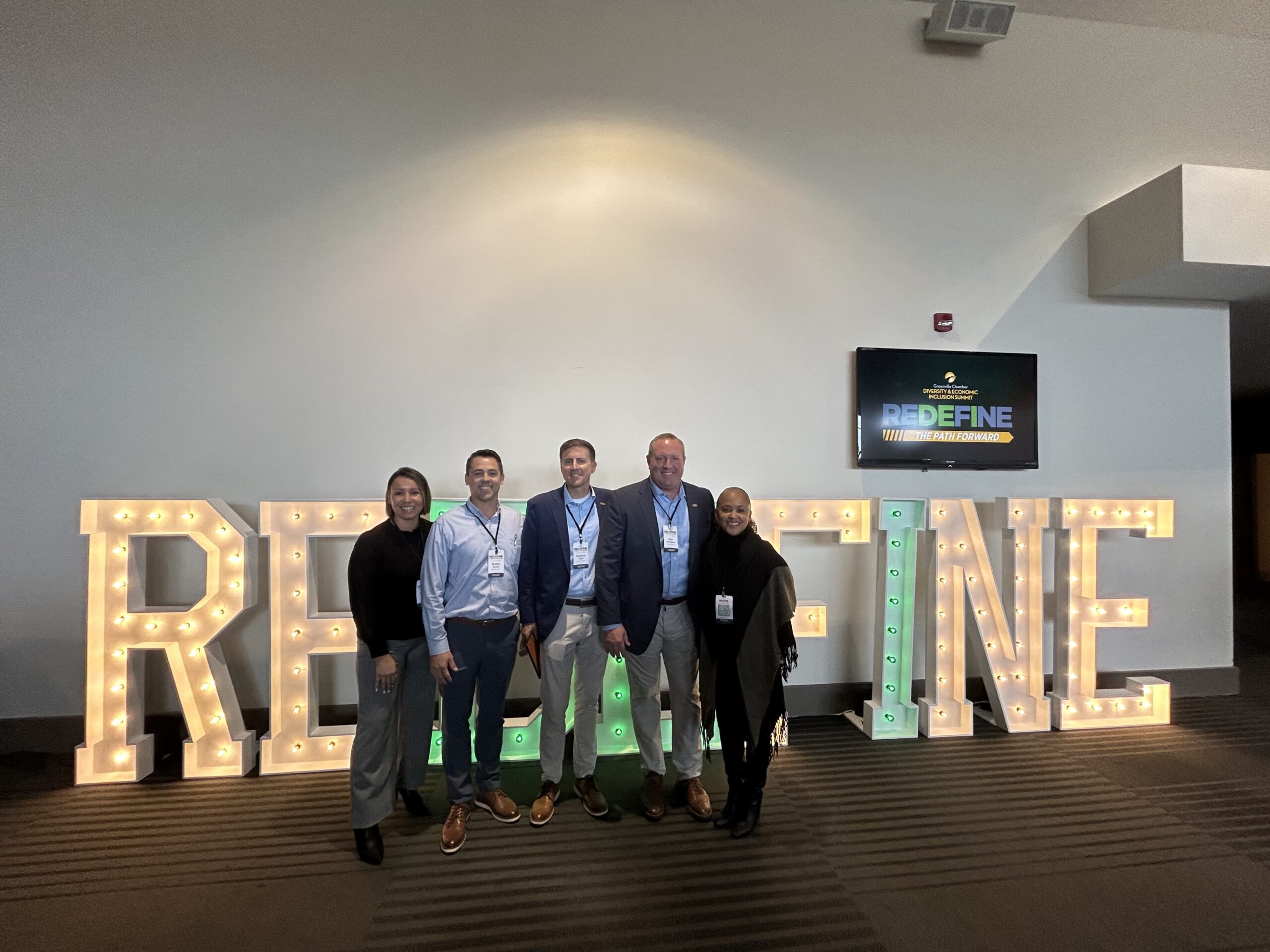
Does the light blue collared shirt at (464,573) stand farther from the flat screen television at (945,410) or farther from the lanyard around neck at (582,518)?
the flat screen television at (945,410)

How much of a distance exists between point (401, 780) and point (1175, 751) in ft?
13.3

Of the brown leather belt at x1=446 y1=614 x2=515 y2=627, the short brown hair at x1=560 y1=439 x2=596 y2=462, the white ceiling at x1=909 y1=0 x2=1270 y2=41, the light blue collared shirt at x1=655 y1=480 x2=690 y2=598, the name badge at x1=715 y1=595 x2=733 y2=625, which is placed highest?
the white ceiling at x1=909 y1=0 x2=1270 y2=41

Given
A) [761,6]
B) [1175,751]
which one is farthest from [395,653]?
[761,6]

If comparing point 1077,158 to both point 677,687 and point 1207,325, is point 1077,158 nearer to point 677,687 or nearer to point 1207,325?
point 1207,325

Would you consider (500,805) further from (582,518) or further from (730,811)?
(582,518)

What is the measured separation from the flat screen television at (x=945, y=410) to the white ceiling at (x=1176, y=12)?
7.59 ft

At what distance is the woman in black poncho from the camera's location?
238cm

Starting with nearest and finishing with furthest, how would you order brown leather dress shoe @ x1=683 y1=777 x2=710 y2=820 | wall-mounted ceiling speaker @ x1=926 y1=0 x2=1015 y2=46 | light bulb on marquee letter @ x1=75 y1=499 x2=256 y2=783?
1. brown leather dress shoe @ x1=683 y1=777 x2=710 y2=820
2. light bulb on marquee letter @ x1=75 y1=499 x2=256 y2=783
3. wall-mounted ceiling speaker @ x1=926 y1=0 x2=1015 y2=46

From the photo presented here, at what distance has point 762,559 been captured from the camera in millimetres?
2412

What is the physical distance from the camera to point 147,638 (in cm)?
296

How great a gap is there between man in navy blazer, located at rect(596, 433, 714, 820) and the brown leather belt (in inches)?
17.2

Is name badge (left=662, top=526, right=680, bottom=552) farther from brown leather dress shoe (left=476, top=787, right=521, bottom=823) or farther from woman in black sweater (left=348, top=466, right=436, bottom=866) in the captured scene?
brown leather dress shoe (left=476, top=787, right=521, bottom=823)

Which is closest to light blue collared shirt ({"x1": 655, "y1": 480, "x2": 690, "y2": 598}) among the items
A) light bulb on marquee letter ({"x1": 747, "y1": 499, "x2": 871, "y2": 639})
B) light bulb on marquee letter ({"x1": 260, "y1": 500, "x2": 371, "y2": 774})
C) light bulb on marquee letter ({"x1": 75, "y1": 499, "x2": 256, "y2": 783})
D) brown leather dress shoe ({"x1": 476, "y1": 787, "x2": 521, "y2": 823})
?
light bulb on marquee letter ({"x1": 747, "y1": 499, "x2": 871, "y2": 639})

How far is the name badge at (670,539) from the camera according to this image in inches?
101
